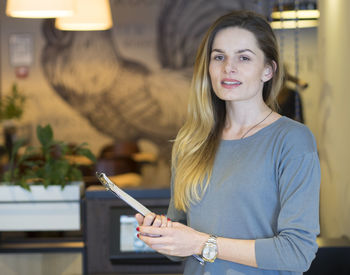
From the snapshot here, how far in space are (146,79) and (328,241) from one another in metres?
6.31

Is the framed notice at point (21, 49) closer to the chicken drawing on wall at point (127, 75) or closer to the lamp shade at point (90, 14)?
the chicken drawing on wall at point (127, 75)

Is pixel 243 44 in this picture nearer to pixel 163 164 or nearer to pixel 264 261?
pixel 264 261

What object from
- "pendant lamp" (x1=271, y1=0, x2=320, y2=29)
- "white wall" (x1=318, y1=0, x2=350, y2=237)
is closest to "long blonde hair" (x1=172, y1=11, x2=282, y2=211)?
"white wall" (x1=318, y1=0, x2=350, y2=237)

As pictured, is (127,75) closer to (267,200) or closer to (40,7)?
(40,7)

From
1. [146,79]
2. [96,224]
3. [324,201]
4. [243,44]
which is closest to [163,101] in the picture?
[146,79]

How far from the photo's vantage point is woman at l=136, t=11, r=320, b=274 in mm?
1518

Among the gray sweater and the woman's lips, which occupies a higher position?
the woman's lips

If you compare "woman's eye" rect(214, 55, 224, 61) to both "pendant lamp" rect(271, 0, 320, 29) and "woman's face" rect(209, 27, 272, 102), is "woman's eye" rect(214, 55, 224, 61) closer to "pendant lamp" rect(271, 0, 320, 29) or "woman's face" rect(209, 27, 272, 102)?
"woman's face" rect(209, 27, 272, 102)

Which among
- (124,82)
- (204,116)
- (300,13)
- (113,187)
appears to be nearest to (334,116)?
(300,13)

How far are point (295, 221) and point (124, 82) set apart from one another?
7.92 m

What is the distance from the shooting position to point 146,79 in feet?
30.4

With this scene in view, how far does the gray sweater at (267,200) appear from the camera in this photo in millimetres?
1508

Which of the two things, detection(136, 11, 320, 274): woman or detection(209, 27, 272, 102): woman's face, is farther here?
detection(209, 27, 272, 102): woman's face

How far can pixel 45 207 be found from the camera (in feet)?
11.8
